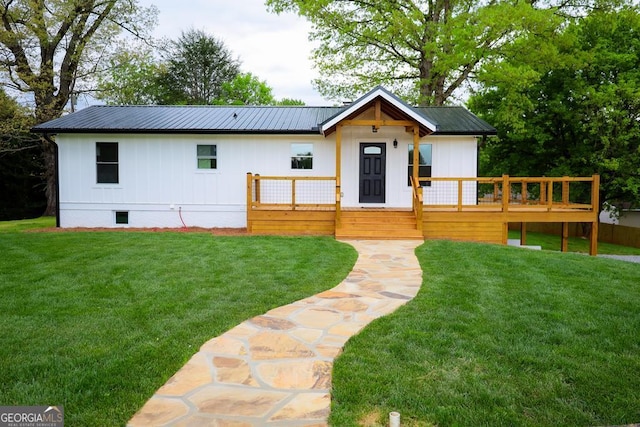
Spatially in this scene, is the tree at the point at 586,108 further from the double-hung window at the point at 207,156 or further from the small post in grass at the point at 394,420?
the small post in grass at the point at 394,420

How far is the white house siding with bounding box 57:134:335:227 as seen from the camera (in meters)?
13.3

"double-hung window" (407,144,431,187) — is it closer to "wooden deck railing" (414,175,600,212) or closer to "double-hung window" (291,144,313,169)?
"wooden deck railing" (414,175,600,212)

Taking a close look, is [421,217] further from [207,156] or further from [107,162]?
[107,162]

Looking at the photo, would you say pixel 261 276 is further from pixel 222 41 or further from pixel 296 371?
pixel 222 41

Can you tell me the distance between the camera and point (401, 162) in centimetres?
1356

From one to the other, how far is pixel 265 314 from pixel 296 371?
1.46 meters

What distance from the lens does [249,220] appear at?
1191 centimetres

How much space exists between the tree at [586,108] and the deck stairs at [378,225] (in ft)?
29.2

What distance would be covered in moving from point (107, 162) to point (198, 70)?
23.3m

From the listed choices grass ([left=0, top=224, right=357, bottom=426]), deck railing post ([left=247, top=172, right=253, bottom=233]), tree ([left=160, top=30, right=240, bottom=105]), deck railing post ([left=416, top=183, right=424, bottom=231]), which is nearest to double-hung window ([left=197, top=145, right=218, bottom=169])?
deck railing post ([left=247, top=172, right=253, bottom=233])

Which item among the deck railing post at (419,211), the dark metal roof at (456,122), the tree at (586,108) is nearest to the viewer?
the deck railing post at (419,211)

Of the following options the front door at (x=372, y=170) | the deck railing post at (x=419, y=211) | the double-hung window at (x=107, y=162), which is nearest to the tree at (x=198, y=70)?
the double-hung window at (x=107, y=162)

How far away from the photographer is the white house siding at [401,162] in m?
13.4

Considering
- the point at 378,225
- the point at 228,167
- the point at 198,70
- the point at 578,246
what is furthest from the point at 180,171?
the point at 198,70
